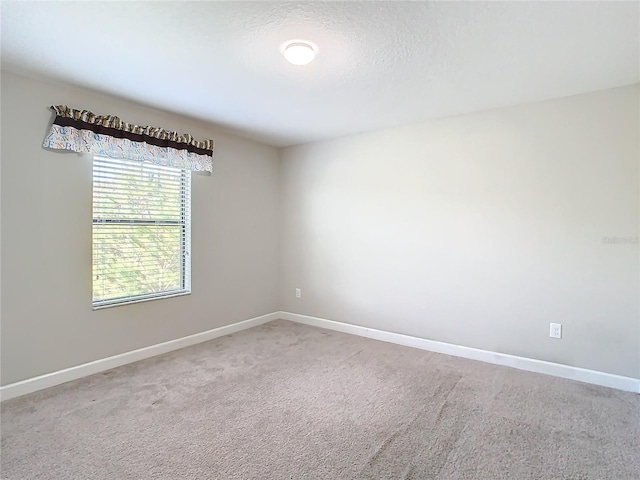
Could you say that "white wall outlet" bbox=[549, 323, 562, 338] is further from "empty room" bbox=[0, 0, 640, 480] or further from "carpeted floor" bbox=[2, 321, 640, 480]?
"carpeted floor" bbox=[2, 321, 640, 480]

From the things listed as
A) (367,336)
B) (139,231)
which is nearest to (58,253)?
(139,231)

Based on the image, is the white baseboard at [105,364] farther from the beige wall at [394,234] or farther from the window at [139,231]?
the window at [139,231]

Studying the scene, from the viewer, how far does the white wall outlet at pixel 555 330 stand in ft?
9.57

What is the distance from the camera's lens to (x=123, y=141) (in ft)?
9.86

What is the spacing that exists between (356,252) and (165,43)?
9.10ft

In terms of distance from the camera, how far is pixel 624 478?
67.7 inches

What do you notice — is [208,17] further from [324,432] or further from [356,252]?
[356,252]

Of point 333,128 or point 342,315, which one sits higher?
point 333,128

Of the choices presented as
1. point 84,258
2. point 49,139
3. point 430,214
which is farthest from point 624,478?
point 49,139

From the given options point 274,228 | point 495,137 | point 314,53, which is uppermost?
point 314,53

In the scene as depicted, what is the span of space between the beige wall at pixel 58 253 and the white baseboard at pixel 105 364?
0.05 meters

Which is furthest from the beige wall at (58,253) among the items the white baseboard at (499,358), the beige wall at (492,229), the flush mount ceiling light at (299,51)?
the flush mount ceiling light at (299,51)

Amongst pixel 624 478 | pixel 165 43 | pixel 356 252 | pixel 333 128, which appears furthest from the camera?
pixel 356 252

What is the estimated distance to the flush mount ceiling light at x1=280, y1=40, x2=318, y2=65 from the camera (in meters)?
2.05
